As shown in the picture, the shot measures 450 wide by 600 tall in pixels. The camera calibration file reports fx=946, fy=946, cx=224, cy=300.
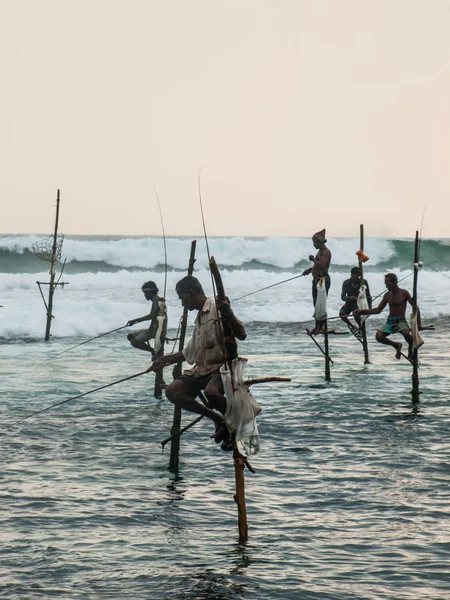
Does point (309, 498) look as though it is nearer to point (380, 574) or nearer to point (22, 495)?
point (380, 574)

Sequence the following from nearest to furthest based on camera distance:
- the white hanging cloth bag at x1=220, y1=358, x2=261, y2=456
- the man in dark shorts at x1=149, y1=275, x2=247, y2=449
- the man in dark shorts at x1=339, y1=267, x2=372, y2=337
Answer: the white hanging cloth bag at x1=220, y1=358, x2=261, y2=456
the man in dark shorts at x1=149, y1=275, x2=247, y2=449
the man in dark shorts at x1=339, y1=267, x2=372, y2=337

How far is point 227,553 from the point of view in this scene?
737 centimetres

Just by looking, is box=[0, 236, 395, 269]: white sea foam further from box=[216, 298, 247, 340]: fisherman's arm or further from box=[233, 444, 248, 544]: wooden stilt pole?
box=[233, 444, 248, 544]: wooden stilt pole

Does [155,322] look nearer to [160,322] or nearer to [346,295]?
[160,322]

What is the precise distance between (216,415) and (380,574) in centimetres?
216

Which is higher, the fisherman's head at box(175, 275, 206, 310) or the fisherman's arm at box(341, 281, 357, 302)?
the fisherman's head at box(175, 275, 206, 310)

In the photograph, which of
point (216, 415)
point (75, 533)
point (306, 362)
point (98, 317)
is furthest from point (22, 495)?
point (98, 317)

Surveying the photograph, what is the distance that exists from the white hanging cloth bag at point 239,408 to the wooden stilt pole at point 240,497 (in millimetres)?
100

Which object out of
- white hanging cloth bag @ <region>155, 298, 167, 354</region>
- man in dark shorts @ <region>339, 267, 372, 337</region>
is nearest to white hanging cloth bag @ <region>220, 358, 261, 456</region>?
white hanging cloth bag @ <region>155, 298, 167, 354</region>

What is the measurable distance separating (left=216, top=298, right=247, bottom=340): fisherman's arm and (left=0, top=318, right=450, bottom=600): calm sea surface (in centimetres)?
169

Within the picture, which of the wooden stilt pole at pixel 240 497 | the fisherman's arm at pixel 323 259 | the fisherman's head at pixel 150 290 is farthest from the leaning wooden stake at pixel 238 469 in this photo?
the fisherman's arm at pixel 323 259

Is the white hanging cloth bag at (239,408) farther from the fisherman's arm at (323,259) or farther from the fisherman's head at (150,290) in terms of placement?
the fisherman's arm at (323,259)

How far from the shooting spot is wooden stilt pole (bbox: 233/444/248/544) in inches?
296

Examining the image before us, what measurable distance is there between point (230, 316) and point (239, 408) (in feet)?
2.46
